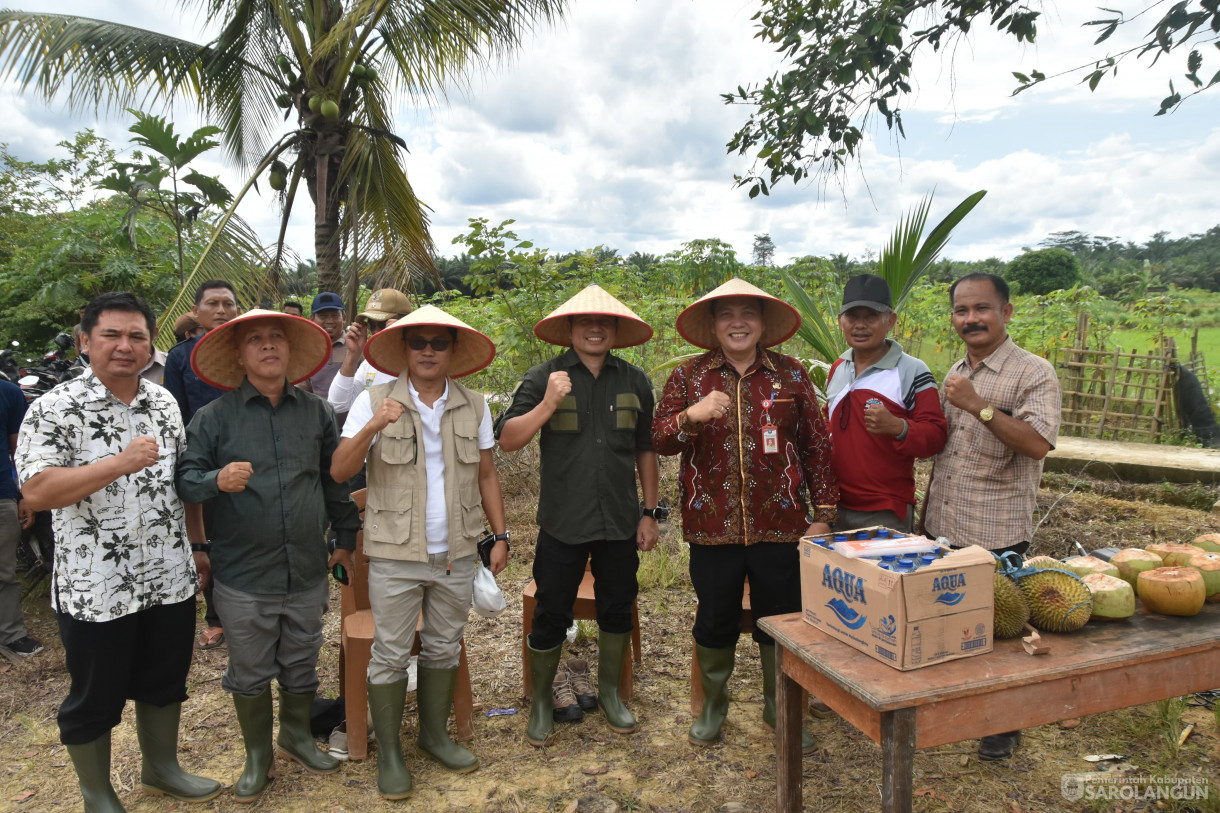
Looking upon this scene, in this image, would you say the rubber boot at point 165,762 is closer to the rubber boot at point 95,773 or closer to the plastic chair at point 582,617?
the rubber boot at point 95,773

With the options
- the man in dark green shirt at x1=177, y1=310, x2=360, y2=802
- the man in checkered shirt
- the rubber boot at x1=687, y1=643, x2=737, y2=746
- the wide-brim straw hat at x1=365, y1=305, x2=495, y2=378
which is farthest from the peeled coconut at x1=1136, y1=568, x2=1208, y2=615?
the man in dark green shirt at x1=177, y1=310, x2=360, y2=802

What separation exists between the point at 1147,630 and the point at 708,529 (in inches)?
62.0

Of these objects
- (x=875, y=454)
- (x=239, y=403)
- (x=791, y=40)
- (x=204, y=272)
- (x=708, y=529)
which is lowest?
(x=708, y=529)

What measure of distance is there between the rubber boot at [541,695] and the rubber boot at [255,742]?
1127 millimetres

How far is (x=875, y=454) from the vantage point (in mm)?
3096

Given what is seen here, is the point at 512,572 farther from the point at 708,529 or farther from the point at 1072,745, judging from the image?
the point at 1072,745

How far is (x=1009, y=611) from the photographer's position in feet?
7.35

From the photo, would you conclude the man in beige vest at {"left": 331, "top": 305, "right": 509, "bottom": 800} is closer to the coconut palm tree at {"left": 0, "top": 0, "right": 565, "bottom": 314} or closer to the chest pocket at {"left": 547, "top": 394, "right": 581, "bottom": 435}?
the chest pocket at {"left": 547, "top": 394, "right": 581, "bottom": 435}

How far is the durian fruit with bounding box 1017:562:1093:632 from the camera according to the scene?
230 centimetres

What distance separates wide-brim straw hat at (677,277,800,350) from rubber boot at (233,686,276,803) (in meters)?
2.40

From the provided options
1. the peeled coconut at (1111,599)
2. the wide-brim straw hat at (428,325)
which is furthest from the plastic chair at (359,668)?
the peeled coconut at (1111,599)

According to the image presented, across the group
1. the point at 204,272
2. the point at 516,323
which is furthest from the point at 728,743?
the point at 204,272

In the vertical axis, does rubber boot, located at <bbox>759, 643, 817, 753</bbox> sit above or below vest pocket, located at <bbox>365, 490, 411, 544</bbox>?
below

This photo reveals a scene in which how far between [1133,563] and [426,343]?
2.91 metres
